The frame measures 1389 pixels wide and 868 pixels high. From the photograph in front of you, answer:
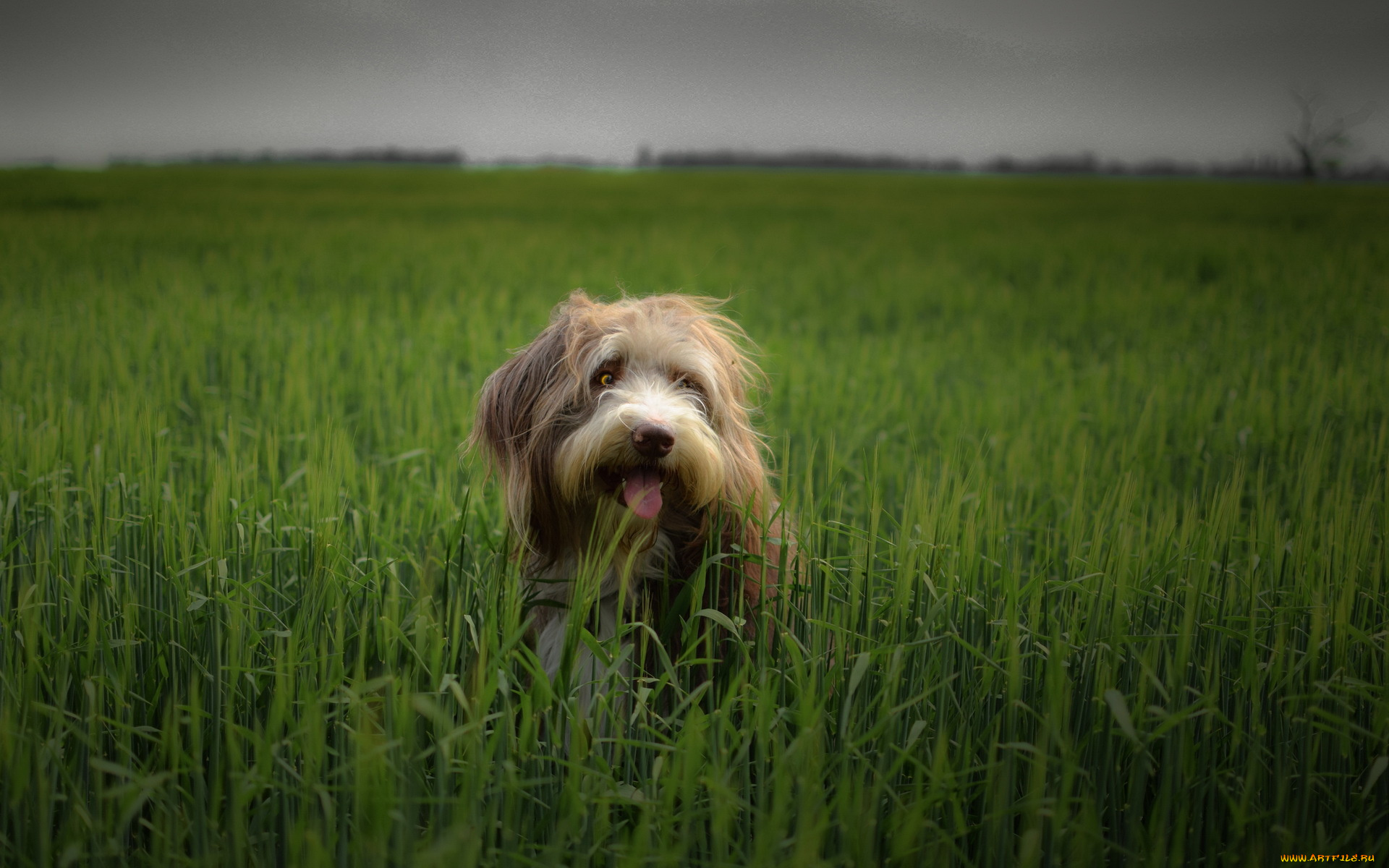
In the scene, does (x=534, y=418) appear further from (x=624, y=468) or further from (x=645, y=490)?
(x=645, y=490)

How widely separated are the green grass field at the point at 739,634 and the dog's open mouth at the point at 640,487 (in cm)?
37

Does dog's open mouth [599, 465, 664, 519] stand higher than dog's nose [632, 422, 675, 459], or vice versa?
dog's nose [632, 422, 675, 459]

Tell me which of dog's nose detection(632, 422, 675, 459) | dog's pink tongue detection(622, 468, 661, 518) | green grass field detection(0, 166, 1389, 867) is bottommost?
green grass field detection(0, 166, 1389, 867)

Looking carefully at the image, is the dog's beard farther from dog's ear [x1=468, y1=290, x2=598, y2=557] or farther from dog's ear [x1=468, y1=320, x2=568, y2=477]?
dog's ear [x1=468, y1=320, x2=568, y2=477]

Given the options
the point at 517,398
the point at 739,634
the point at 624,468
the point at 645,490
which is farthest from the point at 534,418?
the point at 739,634

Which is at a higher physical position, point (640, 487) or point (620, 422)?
point (620, 422)

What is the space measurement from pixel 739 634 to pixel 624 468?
0.54 metres

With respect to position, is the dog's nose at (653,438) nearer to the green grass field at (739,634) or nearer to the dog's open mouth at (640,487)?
the dog's open mouth at (640,487)

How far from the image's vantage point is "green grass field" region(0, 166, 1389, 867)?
1650 mm

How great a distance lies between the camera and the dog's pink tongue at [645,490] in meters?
2.18

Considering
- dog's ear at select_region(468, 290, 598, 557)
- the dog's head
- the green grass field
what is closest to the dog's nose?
the dog's head

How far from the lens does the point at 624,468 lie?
226 centimetres

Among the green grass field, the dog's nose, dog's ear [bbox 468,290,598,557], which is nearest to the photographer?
the green grass field

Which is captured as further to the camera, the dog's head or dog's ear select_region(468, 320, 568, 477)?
dog's ear select_region(468, 320, 568, 477)
